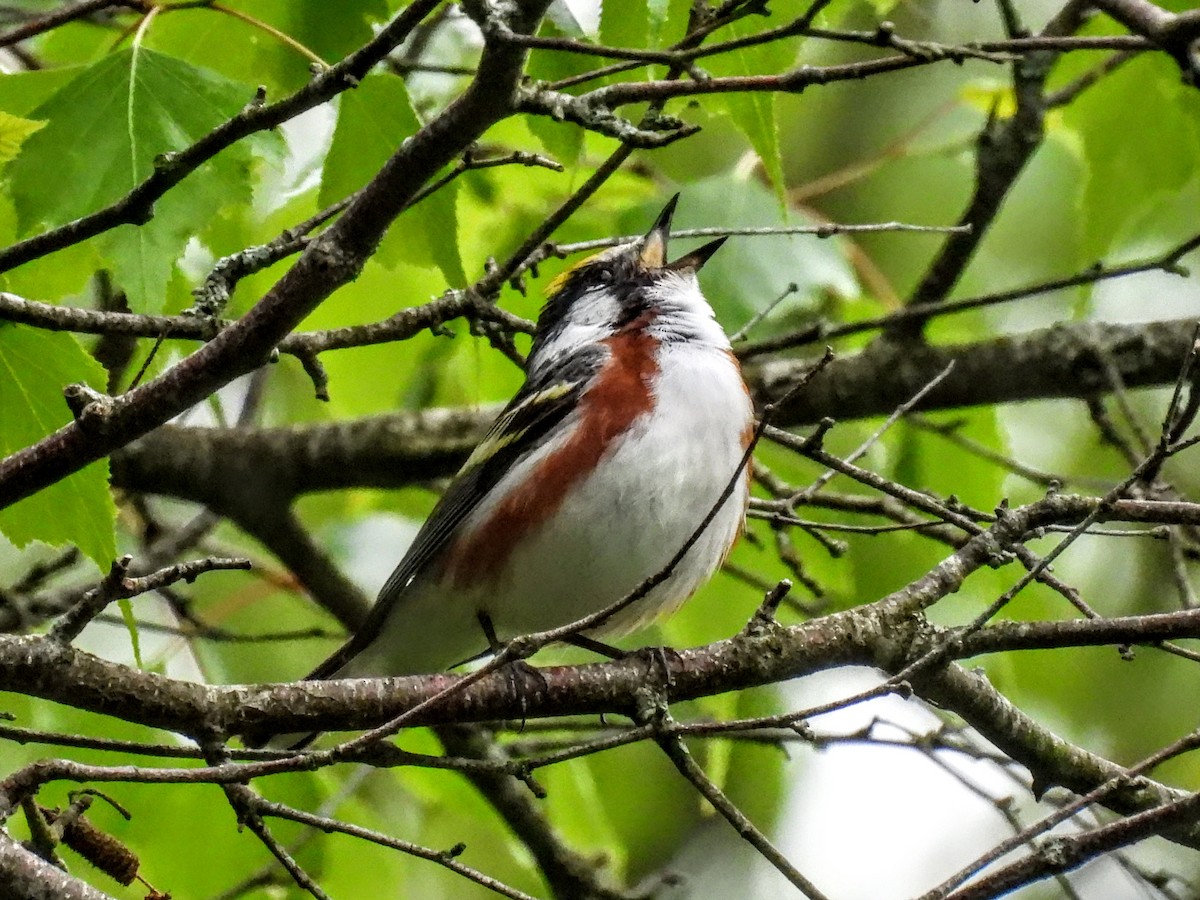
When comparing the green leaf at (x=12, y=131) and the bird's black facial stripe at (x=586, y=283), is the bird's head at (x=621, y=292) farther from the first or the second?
the green leaf at (x=12, y=131)

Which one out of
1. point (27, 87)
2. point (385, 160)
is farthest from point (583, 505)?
point (27, 87)

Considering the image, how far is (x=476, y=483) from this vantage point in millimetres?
4277

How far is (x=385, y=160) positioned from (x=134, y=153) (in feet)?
1.90

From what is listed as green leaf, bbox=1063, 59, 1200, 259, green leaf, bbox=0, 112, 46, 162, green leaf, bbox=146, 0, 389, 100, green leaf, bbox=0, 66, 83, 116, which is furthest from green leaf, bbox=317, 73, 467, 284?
green leaf, bbox=1063, 59, 1200, 259

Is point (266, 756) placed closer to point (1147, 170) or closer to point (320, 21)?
point (320, 21)

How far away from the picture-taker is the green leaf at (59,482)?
116 inches

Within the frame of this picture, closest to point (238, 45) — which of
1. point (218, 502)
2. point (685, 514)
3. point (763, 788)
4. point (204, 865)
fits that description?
point (685, 514)

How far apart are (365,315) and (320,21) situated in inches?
83.5

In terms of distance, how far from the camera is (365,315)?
5.42 m

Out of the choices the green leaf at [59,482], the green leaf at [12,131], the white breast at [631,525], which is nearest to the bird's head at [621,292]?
the white breast at [631,525]

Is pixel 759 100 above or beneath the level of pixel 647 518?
above

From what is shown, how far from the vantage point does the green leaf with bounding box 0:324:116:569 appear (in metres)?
2.96

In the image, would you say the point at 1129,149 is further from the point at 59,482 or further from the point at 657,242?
the point at 59,482

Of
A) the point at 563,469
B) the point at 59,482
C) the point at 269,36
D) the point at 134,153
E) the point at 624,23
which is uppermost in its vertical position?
the point at 269,36
